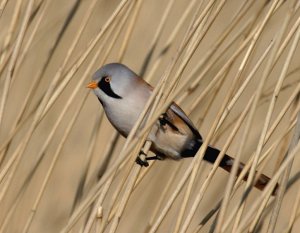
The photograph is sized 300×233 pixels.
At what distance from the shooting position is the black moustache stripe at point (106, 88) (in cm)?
212

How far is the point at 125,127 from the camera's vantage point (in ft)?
6.93

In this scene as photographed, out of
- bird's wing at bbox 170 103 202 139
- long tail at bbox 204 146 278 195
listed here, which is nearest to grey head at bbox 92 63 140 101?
bird's wing at bbox 170 103 202 139

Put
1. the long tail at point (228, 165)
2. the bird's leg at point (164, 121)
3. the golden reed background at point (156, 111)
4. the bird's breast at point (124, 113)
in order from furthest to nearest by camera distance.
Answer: the bird's leg at point (164, 121) < the bird's breast at point (124, 113) < the long tail at point (228, 165) < the golden reed background at point (156, 111)

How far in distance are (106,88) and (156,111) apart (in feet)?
2.04

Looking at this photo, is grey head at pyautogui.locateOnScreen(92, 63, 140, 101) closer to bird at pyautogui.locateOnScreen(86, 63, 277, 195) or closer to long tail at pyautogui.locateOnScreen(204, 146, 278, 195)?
bird at pyautogui.locateOnScreen(86, 63, 277, 195)

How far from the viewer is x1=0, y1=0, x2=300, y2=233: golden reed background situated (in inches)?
61.6

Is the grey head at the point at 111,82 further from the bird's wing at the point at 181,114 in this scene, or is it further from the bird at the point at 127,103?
the bird's wing at the point at 181,114

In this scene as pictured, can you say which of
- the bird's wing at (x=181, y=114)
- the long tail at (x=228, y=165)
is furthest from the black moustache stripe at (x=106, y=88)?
the long tail at (x=228, y=165)

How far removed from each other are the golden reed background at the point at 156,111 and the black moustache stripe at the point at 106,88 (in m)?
0.05

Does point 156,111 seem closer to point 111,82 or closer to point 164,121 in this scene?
point 111,82

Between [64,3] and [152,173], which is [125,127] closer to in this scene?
[152,173]

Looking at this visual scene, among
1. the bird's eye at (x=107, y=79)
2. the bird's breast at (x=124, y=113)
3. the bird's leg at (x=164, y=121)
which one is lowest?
the bird's breast at (x=124, y=113)

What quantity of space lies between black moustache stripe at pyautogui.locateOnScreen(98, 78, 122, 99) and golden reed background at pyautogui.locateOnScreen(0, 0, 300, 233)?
5 cm

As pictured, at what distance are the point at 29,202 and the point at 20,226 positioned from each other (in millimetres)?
146
